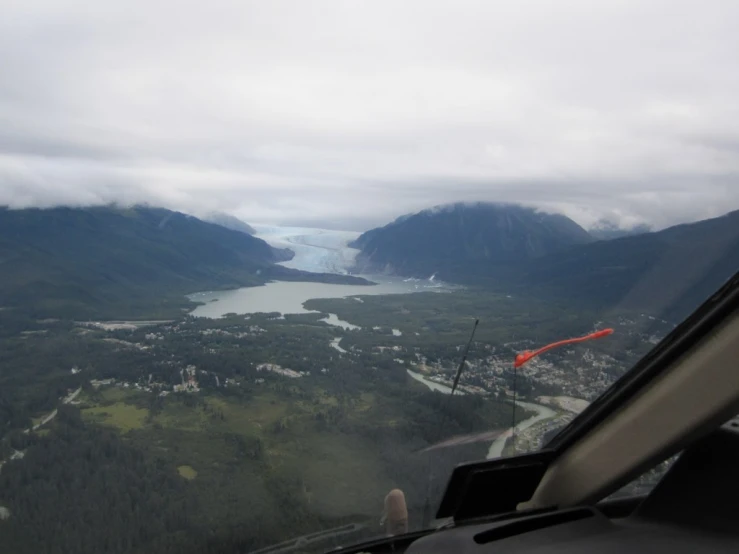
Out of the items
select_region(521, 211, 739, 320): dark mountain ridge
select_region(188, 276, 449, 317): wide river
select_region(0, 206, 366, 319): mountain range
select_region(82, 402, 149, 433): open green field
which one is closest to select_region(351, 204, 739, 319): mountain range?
select_region(521, 211, 739, 320): dark mountain ridge

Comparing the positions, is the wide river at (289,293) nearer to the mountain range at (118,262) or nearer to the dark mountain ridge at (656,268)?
the mountain range at (118,262)

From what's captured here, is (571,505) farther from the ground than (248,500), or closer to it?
farther from the ground

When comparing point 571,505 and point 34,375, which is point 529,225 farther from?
point 34,375

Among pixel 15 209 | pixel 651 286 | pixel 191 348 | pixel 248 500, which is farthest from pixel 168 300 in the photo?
pixel 651 286

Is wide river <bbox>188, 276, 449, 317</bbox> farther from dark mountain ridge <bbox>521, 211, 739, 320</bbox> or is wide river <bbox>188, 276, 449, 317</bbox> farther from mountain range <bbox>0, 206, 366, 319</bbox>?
dark mountain ridge <bbox>521, 211, 739, 320</bbox>

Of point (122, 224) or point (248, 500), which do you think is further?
point (122, 224)

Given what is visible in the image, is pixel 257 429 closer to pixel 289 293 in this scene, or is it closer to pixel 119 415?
pixel 119 415

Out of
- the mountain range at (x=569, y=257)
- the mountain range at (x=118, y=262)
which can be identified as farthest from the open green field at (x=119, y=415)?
the mountain range at (x=118, y=262)
